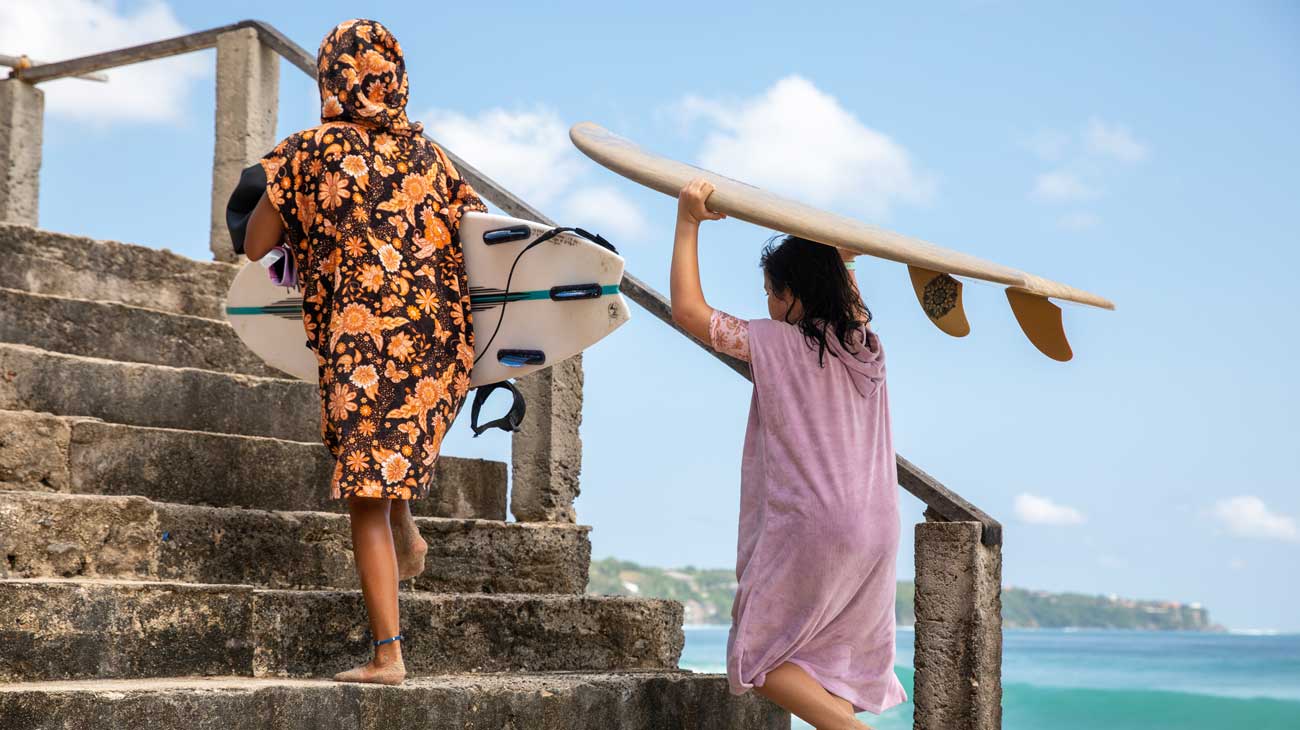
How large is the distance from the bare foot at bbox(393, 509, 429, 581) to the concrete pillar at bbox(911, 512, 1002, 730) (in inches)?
58.9

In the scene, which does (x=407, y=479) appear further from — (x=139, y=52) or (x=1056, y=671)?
(x=1056, y=671)

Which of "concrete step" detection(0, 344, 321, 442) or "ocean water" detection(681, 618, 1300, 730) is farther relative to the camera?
"ocean water" detection(681, 618, 1300, 730)

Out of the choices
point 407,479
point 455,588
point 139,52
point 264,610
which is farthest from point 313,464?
point 139,52

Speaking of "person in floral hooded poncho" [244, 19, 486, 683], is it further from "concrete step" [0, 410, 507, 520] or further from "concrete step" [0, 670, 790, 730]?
"concrete step" [0, 410, 507, 520]

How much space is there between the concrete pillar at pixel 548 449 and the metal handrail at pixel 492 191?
60cm

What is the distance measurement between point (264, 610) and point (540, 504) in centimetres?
146

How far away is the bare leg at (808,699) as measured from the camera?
3238 millimetres

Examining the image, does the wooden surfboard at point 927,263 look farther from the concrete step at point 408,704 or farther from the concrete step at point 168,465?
the concrete step at point 168,465

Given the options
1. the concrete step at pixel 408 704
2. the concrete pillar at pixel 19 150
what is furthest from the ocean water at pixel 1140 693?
the concrete step at pixel 408 704

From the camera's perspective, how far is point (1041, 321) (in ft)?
10.6

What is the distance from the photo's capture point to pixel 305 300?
3.82 m

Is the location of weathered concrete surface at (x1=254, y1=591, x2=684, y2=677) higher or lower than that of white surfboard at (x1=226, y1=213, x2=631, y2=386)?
lower

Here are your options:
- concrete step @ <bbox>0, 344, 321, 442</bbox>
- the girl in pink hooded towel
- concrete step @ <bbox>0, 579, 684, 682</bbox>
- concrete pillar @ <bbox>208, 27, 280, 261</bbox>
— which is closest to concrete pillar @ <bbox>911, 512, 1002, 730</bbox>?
the girl in pink hooded towel

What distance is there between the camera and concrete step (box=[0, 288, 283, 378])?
5.23m
